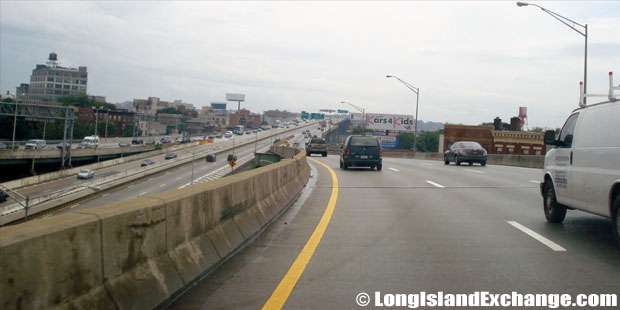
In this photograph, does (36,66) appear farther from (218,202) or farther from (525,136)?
(218,202)

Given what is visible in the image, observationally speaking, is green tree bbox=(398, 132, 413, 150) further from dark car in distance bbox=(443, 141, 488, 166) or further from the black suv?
the black suv

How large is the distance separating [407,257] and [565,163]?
382 centimetres

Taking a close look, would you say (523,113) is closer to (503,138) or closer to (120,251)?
(503,138)

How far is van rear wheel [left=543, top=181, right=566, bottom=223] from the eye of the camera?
30.8 feet

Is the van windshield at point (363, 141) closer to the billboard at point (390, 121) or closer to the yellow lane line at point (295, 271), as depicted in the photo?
the yellow lane line at point (295, 271)

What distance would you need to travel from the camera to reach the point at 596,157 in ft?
25.2

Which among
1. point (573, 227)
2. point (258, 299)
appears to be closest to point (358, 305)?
point (258, 299)

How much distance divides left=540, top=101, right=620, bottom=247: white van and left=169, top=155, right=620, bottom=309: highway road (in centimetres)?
55

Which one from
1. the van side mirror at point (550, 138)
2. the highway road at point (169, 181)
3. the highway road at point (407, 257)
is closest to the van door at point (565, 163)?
the van side mirror at point (550, 138)

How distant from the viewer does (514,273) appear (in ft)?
20.1

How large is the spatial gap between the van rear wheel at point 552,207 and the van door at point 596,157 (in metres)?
1.00

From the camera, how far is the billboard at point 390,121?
103 metres

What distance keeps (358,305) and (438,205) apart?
7.83 metres

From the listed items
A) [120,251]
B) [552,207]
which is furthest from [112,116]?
[120,251]
